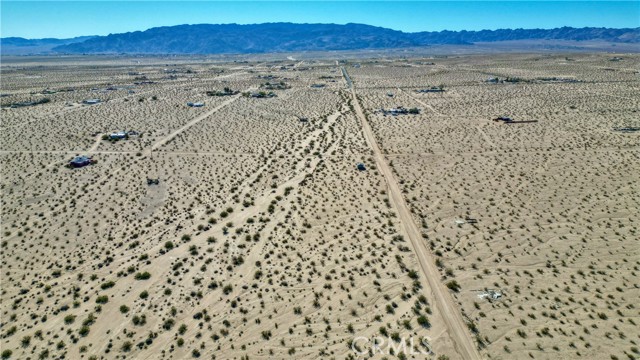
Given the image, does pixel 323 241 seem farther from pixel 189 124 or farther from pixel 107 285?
pixel 189 124

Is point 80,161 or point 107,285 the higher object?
point 80,161

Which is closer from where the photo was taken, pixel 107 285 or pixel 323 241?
pixel 107 285

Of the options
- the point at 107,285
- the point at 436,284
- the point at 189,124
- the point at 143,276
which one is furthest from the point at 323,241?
the point at 189,124

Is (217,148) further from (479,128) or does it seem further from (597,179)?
(597,179)

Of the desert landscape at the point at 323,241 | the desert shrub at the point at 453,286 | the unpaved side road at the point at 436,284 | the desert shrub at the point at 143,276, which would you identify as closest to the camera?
the unpaved side road at the point at 436,284

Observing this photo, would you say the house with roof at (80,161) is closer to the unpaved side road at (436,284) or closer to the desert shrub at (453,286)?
the unpaved side road at (436,284)

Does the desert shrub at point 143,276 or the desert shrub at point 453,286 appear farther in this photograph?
the desert shrub at point 143,276

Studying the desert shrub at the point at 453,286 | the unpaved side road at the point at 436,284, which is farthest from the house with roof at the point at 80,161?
the desert shrub at the point at 453,286

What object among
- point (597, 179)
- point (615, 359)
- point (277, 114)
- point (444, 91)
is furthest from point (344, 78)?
point (615, 359)
